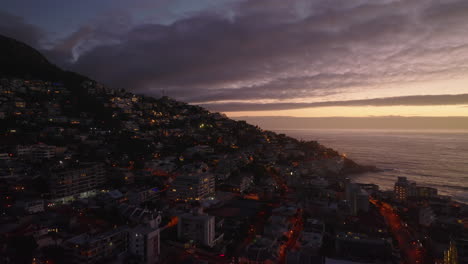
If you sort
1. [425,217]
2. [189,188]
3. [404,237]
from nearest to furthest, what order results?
[404,237]
[425,217]
[189,188]

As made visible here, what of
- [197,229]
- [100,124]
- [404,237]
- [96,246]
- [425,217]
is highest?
[100,124]

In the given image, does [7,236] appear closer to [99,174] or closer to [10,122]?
[99,174]

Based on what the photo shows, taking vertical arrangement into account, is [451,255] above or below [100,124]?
below

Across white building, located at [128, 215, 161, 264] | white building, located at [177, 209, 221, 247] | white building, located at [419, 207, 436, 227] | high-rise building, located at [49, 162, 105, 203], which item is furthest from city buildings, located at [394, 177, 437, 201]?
high-rise building, located at [49, 162, 105, 203]

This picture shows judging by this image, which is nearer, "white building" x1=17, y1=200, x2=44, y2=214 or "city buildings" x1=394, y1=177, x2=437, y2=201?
"white building" x1=17, y1=200, x2=44, y2=214

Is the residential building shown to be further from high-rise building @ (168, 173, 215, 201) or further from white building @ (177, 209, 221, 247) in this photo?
high-rise building @ (168, 173, 215, 201)

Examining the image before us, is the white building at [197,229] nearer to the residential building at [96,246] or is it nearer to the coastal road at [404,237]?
the residential building at [96,246]

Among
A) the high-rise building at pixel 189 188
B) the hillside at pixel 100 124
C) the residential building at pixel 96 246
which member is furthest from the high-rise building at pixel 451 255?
the hillside at pixel 100 124

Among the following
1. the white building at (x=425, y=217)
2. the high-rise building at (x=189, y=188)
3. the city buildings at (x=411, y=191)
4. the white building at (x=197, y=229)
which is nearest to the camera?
the white building at (x=197, y=229)

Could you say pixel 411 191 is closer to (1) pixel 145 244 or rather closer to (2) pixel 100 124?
(1) pixel 145 244

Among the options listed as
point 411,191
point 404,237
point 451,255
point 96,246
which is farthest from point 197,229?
point 411,191

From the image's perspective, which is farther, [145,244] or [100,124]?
[100,124]
